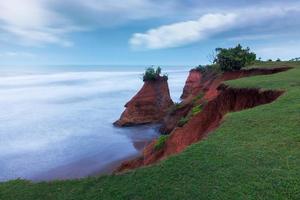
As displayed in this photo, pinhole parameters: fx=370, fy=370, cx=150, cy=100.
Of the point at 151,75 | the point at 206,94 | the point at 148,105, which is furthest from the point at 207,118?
the point at 151,75

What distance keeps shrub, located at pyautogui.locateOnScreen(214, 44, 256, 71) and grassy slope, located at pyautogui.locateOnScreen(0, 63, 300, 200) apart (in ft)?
59.3

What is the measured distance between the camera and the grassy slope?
6.08 meters

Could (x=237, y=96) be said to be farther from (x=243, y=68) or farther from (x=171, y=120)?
(x=171, y=120)

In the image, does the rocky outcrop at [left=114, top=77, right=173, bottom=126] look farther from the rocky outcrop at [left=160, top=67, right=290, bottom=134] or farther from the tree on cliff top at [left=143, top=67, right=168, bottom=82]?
the rocky outcrop at [left=160, top=67, right=290, bottom=134]

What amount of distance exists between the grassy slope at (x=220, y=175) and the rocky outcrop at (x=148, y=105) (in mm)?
29347

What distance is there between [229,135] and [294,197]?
303 cm

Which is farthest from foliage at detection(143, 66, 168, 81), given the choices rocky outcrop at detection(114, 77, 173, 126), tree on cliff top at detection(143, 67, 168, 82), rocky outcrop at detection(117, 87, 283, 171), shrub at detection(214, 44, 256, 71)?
rocky outcrop at detection(117, 87, 283, 171)

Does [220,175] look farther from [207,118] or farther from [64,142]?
[64,142]

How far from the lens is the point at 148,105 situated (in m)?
39.5

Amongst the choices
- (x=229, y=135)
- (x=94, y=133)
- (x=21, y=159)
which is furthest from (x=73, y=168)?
(x=229, y=135)

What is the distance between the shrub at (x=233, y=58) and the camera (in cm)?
2692

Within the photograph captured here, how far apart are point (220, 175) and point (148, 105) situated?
33015 mm

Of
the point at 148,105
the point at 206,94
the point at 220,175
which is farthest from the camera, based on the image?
the point at 148,105

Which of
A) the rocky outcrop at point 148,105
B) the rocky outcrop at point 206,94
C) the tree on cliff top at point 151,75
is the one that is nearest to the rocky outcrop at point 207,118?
the rocky outcrop at point 206,94
